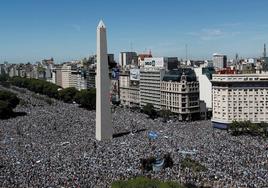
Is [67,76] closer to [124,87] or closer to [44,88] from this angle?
[44,88]

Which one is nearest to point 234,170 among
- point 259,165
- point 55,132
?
point 259,165

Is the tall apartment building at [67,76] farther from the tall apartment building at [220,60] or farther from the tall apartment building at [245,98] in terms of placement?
the tall apartment building at [245,98]

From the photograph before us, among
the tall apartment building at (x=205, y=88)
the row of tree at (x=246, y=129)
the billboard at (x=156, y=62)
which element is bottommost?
the row of tree at (x=246, y=129)

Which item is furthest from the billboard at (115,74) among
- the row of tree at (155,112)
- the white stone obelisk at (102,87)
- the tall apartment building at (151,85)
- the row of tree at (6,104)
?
the white stone obelisk at (102,87)

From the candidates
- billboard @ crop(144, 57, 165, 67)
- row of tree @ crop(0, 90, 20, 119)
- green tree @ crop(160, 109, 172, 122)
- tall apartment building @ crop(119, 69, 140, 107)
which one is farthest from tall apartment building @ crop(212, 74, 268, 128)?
row of tree @ crop(0, 90, 20, 119)

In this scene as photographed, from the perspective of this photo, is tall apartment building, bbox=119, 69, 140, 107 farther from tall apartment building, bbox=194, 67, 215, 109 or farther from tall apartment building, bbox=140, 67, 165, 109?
tall apartment building, bbox=194, 67, 215, 109

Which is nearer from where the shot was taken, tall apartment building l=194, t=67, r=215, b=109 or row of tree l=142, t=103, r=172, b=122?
row of tree l=142, t=103, r=172, b=122
